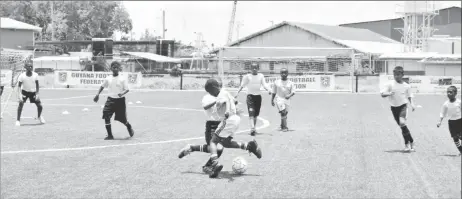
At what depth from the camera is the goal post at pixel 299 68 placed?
4200 cm

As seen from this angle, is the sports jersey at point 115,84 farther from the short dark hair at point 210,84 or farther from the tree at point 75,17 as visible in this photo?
the short dark hair at point 210,84

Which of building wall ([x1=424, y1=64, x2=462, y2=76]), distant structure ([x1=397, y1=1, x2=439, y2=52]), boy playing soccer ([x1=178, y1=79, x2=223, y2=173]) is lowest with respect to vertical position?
boy playing soccer ([x1=178, y1=79, x2=223, y2=173])

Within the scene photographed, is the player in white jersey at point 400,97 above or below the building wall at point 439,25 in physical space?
below

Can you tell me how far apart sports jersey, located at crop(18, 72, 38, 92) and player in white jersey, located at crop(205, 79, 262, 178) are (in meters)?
10.4

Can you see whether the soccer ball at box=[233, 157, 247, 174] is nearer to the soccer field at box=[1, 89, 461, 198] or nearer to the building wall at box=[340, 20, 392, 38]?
the soccer field at box=[1, 89, 461, 198]

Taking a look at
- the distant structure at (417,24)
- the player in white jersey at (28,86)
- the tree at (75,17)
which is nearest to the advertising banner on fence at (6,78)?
the player in white jersey at (28,86)

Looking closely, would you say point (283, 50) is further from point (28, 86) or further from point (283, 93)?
point (283, 93)

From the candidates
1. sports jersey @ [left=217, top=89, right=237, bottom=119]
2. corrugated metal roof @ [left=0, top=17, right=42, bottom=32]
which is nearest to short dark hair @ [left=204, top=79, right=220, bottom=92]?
sports jersey @ [left=217, top=89, right=237, bottom=119]

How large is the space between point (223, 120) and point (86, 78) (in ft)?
126

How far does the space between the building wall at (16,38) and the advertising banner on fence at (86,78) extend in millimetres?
39657

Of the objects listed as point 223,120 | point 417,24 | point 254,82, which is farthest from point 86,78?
point 417,24

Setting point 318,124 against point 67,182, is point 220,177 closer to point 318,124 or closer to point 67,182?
point 67,182

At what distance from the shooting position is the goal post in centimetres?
4200

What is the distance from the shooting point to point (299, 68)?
48.7m
